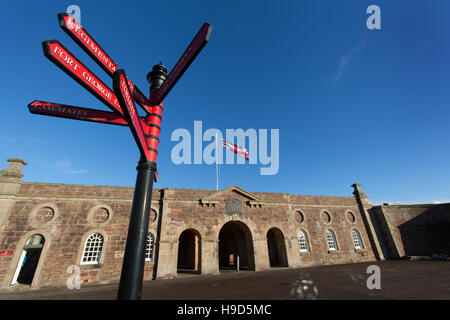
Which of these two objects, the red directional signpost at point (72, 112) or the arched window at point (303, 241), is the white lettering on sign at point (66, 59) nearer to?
the red directional signpost at point (72, 112)

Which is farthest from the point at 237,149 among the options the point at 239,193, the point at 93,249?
the point at 93,249

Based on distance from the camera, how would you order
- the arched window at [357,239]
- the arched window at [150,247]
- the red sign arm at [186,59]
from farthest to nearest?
the arched window at [357,239] → the arched window at [150,247] → the red sign arm at [186,59]

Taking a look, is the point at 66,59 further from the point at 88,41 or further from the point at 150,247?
the point at 150,247

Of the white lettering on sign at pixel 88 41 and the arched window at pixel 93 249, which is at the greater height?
the white lettering on sign at pixel 88 41

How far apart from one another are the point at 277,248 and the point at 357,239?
909 cm

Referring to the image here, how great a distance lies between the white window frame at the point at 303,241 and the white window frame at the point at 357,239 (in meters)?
5.70

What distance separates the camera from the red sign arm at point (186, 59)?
8.58 feet

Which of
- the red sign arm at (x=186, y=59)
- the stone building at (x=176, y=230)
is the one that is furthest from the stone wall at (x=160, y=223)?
the red sign arm at (x=186, y=59)

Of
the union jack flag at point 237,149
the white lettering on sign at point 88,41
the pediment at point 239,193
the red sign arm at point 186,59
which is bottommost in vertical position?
the white lettering on sign at point 88,41

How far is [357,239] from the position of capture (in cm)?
1903

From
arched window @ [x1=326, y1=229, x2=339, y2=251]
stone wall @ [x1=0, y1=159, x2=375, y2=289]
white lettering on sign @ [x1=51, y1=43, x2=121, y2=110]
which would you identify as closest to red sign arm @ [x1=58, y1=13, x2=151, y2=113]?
white lettering on sign @ [x1=51, y1=43, x2=121, y2=110]

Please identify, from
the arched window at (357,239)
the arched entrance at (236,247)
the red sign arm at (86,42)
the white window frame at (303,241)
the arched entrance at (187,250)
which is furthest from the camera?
the arched window at (357,239)

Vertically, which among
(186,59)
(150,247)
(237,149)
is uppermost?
(237,149)
